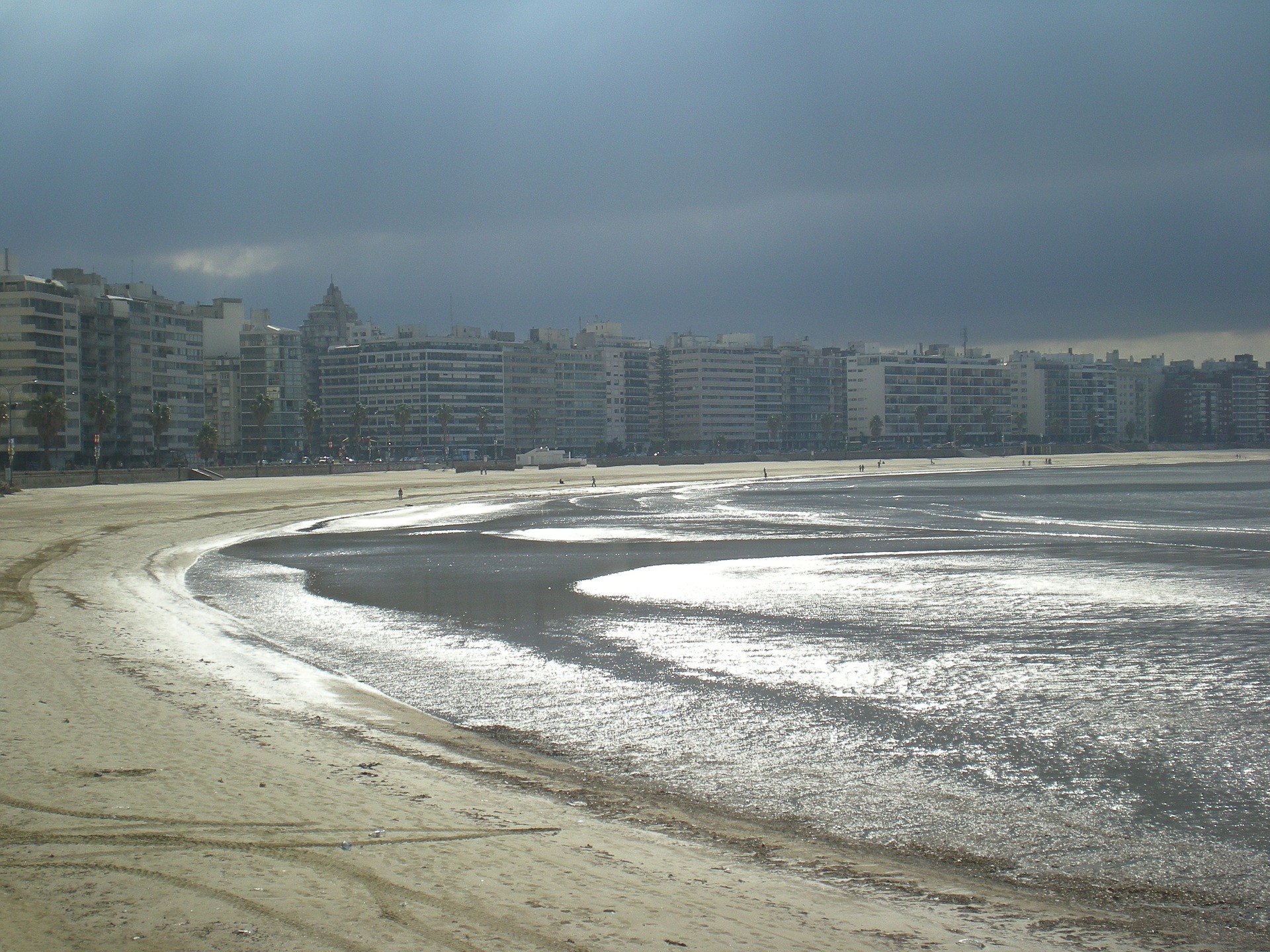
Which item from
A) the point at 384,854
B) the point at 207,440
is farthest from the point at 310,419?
the point at 384,854

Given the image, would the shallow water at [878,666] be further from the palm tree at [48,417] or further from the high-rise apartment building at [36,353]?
the high-rise apartment building at [36,353]

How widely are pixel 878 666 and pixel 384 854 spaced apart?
9.95 m

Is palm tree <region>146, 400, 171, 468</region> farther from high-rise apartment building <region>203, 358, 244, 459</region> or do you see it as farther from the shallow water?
the shallow water

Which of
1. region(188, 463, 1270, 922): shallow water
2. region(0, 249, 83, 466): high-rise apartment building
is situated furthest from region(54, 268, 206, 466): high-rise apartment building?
region(188, 463, 1270, 922): shallow water

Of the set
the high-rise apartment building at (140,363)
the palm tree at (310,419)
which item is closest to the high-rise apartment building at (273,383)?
the palm tree at (310,419)

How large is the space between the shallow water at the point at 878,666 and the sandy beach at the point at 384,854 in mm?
822

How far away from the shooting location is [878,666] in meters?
16.3

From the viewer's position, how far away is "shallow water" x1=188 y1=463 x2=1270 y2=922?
958 cm

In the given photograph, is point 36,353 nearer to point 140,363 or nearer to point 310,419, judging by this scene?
point 140,363

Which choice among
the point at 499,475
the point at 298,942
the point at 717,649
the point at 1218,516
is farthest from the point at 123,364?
the point at 298,942

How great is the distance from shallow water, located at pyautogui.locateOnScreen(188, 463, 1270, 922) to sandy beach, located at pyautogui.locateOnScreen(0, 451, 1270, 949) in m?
0.82

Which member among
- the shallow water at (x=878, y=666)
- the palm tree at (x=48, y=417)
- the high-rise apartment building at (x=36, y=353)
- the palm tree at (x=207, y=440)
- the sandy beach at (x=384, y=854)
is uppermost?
the high-rise apartment building at (x=36, y=353)

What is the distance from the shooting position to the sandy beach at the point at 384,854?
21.3 ft

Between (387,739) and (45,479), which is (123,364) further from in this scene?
(387,739)
